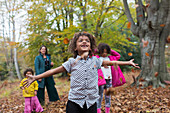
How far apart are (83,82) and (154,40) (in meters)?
4.69

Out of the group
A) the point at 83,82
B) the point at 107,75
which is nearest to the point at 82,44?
the point at 83,82

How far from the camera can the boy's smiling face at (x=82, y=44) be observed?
184 centimetres

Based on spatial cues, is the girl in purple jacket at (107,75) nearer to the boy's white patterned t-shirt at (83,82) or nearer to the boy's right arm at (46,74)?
the boy's white patterned t-shirt at (83,82)

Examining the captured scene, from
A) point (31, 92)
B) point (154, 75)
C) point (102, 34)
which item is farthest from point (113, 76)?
point (102, 34)

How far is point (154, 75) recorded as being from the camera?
5430mm

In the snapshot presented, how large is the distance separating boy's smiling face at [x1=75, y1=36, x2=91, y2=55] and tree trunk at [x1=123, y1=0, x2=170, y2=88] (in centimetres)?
411

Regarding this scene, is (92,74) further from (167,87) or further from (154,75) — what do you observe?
(167,87)

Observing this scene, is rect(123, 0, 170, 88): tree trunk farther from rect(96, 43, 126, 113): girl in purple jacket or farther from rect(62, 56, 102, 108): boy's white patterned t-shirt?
rect(62, 56, 102, 108): boy's white patterned t-shirt

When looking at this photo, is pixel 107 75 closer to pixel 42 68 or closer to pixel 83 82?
pixel 83 82

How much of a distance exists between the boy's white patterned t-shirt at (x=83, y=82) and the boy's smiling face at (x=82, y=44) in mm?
137

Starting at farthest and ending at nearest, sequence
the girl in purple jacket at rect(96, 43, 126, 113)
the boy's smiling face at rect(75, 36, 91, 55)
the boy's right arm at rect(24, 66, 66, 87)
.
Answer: the girl in purple jacket at rect(96, 43, 126, 113)
the boy's smiling face at rect(75, 36, 91, 55)
the boy's right arm at rect(24, 66, 66, 87)

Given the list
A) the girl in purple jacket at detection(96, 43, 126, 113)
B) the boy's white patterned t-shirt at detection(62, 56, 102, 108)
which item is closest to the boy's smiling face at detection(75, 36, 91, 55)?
the boy's white patterned t-shirt at detection(62, 56, 102, 108)

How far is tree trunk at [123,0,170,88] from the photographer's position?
209 inches

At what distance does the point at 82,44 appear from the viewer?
1840 millimetres
